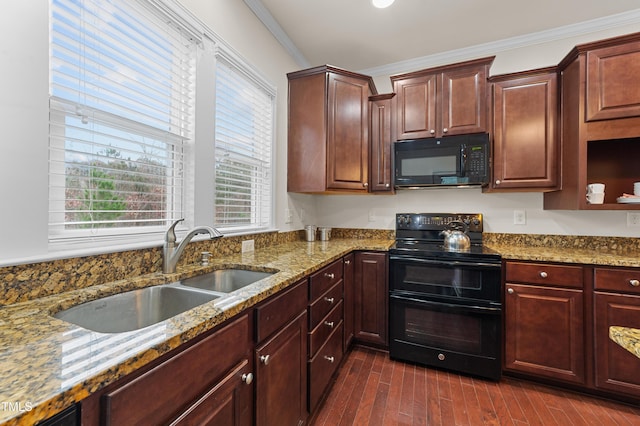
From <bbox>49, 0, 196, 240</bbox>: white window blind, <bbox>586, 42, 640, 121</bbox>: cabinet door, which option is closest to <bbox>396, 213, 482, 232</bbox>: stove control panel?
<bbox>586, 42, 640, 121</bbox>: cabinet door

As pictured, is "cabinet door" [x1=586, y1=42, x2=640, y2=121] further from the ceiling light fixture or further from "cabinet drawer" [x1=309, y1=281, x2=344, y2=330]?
"cabinet drawer" [x1=309, y1=281, x2=344, y2=330]

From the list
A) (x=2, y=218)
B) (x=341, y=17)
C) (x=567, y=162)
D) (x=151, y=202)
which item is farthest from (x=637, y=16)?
(x=2, y=218)

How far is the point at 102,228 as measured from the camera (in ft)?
3.97

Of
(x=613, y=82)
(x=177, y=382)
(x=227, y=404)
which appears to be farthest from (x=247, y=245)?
(x=613, y=82)

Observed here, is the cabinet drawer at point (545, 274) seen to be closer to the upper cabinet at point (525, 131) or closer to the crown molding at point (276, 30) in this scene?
the upper cabinet at point (525, 131)

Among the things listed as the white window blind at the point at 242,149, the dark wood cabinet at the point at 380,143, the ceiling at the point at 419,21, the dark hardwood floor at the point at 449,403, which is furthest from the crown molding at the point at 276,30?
the dark hardwood floor at the point at 449,403

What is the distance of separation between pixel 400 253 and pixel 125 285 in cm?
184

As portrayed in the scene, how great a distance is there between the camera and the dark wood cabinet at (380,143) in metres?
2.61

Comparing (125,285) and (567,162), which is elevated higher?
(567,162)

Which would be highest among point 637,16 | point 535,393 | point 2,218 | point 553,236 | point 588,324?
point 637,16

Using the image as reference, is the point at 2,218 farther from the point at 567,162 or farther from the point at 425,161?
the point at 567,162

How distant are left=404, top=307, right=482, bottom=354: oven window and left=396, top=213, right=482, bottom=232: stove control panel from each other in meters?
0.86

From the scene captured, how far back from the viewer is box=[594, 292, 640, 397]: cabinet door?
1697 mm

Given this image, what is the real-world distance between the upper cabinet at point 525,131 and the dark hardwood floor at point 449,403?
149cm
